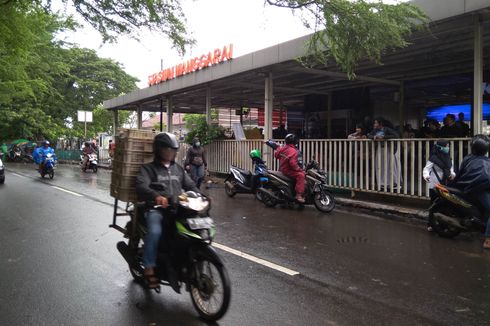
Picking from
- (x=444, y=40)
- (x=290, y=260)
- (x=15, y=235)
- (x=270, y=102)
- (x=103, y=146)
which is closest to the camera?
(x=290, y=260)

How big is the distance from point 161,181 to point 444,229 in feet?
16.8

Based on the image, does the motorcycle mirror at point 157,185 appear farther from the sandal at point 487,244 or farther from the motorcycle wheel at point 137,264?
the sandal at point 487,244

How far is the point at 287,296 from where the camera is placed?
4.19 meters

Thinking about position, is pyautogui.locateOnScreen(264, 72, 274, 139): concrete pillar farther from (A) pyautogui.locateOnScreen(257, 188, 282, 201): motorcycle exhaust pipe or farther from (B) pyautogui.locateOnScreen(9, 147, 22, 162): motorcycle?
(B) pyautogui.locateOnScreen(9, 147, 22, 162): motorcycle

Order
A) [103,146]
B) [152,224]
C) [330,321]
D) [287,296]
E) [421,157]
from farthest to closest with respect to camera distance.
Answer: [103,146] < [421,157] < [287,296] < [152,224] < [330,321]

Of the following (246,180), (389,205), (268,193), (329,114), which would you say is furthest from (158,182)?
(329,114)

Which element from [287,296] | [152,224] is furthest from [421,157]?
[152,224]

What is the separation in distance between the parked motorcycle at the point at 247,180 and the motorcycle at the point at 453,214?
4.50 metres

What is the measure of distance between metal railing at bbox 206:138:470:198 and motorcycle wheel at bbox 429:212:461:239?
212 cm

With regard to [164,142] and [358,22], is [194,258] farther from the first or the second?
[358,22]

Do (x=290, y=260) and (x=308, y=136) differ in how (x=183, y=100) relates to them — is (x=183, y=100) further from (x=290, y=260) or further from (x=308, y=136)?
(x=290, y=260)

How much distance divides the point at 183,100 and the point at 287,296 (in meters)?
18.2

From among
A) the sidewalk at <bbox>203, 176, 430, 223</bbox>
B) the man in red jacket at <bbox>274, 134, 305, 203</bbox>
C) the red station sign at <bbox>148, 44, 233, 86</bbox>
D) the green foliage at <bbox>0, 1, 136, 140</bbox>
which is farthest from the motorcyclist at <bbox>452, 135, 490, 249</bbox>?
the green foliage at <bbox>0, 1, 136, 140</bbox>

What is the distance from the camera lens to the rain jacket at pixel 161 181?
156 inches
